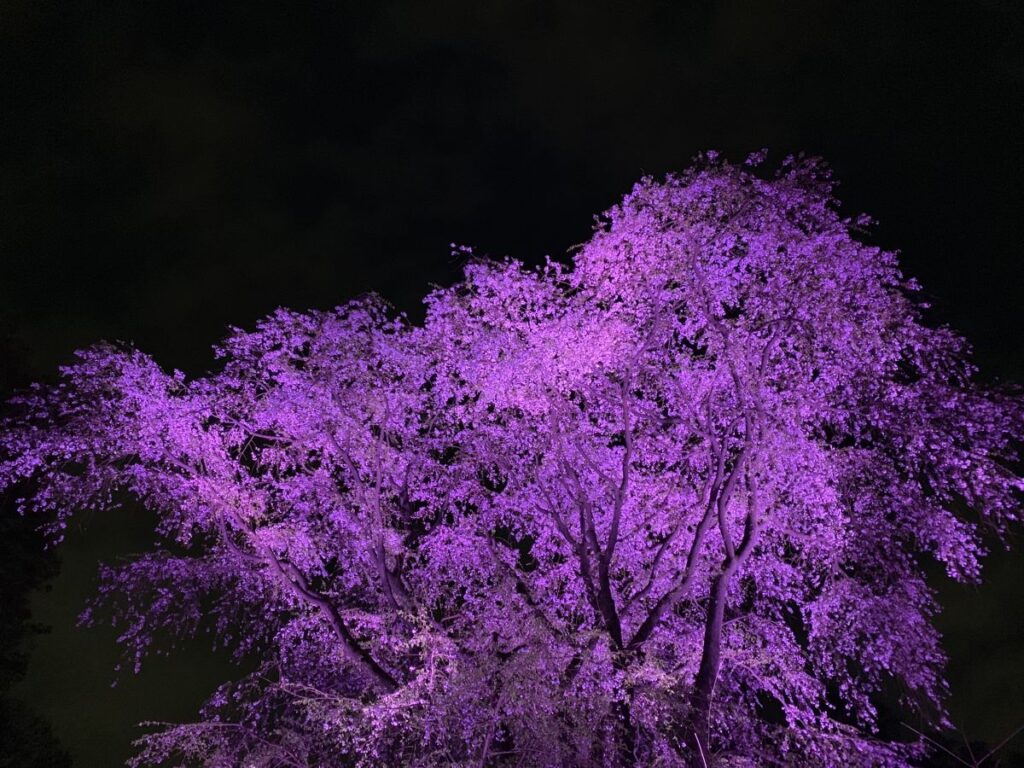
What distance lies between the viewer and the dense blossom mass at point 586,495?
35.8ft

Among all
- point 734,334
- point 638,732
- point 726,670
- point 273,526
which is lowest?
point 638,732

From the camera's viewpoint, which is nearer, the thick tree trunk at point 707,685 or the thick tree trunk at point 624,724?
the thick tree trunk at point 707,685

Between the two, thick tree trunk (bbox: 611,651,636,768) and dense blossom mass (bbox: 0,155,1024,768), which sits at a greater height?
dense blossom mass (bbox: 0,155,1024,768)

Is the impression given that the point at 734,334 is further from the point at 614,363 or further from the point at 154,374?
the point at 154,374

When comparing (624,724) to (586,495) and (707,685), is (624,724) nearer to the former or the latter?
(707,685)

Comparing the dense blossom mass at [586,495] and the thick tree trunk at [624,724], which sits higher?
the dense blossom mass at [586,495]

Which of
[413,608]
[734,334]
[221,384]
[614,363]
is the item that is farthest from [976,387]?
[221,384]

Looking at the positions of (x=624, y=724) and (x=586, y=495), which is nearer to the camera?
(x=624, y=724)

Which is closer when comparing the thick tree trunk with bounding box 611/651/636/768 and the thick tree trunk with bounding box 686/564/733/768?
the thick tree trunk with bounding box 686/564/733/768

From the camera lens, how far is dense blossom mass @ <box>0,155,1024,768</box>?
1092 centimetres

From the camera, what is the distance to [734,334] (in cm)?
1212

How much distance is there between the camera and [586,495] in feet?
45.6

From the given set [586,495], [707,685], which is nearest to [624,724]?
[707,685]

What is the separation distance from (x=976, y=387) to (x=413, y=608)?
9.02 meters
